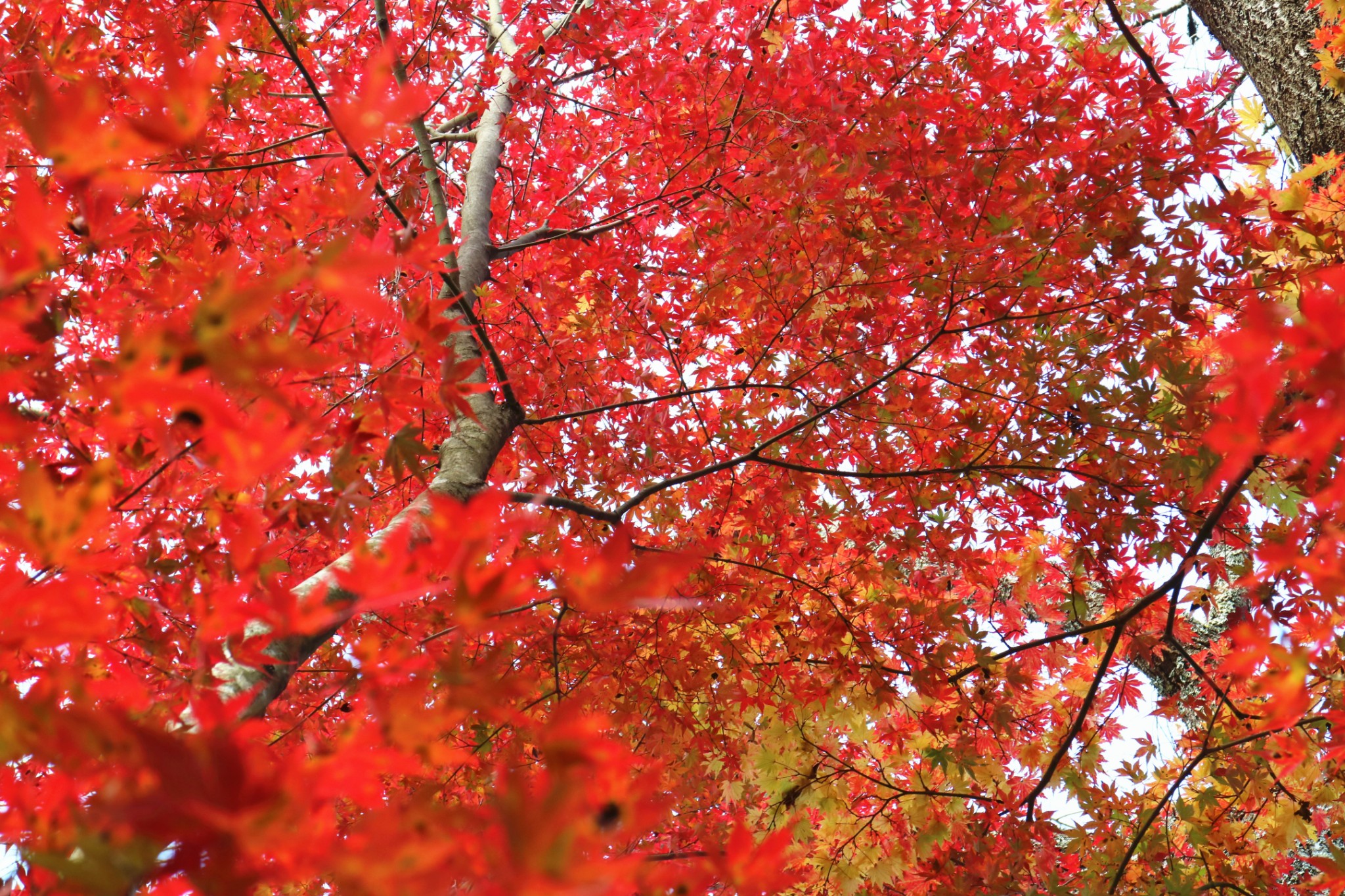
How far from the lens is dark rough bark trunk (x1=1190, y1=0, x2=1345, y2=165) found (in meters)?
3.95

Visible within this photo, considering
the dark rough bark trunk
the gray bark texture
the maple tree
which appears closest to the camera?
the maple tree

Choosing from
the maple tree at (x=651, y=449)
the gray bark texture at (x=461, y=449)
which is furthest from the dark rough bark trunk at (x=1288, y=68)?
the gray bark texture at (x=461, y=449)

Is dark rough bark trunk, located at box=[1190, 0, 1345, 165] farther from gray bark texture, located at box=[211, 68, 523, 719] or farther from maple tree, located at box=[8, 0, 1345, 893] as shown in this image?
gray bark texture, located at box=[211, 68, 523, 719]

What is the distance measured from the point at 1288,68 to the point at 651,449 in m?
4.00

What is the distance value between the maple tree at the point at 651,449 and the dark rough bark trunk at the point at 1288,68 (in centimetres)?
5

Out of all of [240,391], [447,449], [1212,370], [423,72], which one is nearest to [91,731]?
[240,391]

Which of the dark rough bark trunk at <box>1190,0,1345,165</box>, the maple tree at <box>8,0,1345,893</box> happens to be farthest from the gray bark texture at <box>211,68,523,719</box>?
the dark rough bark trunk at <box>1190,0,1345,165</box>

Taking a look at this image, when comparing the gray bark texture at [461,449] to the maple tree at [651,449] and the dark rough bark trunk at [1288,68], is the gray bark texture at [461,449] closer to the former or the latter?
the maple tree at [651,449]

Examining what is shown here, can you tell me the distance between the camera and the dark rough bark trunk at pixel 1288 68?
3953 mm

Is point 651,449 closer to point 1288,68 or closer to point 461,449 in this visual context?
point 461,449

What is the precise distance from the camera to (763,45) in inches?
157

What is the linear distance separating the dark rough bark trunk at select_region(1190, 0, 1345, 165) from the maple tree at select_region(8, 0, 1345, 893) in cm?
5

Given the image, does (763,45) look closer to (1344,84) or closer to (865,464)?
(865,464)

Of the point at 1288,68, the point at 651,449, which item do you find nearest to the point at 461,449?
the point at 651,449
